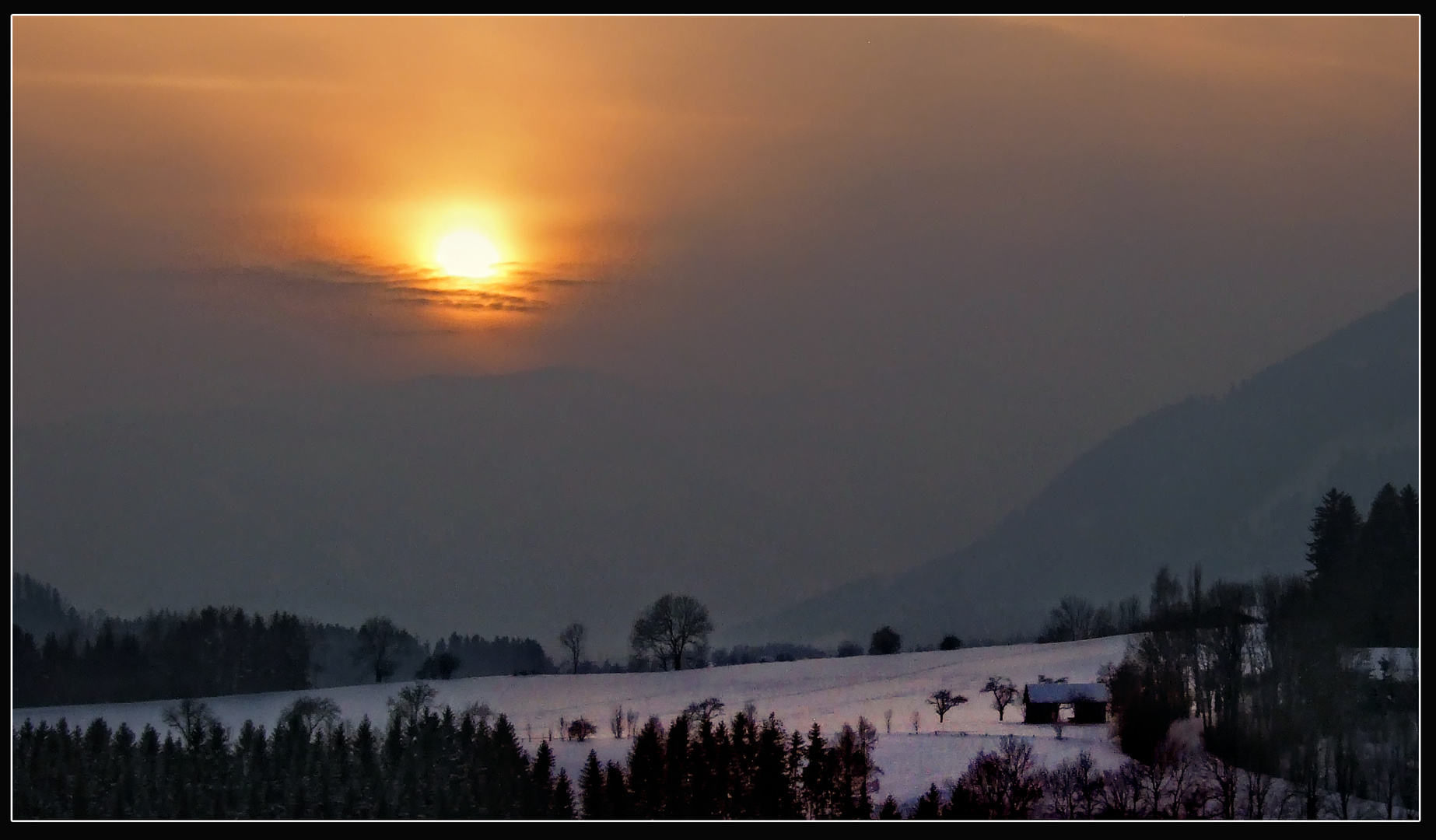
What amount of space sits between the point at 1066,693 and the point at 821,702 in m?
9.29

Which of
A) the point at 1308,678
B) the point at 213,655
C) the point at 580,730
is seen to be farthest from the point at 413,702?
the point at 1308,678

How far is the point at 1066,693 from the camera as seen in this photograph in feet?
196

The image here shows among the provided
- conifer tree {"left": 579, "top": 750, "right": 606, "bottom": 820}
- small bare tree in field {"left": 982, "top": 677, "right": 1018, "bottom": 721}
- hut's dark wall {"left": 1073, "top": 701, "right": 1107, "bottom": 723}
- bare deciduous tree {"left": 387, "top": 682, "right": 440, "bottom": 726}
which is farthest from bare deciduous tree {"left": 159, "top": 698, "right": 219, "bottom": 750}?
hut's dark wall {"left": 1073, "top": 701, "right": 1107, "bottom": 723}

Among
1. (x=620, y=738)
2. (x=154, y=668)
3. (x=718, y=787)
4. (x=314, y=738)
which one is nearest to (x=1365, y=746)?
(x=718, y=787)

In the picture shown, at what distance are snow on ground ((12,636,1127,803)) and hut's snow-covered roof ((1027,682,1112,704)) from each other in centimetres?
87

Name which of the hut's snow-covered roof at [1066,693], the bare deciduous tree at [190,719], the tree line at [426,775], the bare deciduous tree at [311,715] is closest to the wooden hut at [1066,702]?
the hut's snow-covered roof at [1066,693]

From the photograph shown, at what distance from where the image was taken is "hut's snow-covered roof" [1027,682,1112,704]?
194 feet

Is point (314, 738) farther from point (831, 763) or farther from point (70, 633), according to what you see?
point (70, 633)

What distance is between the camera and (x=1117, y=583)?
273 feet

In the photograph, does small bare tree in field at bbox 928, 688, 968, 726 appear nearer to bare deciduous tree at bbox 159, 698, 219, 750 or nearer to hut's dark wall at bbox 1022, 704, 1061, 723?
hut's dark wall at bbox 1022, 704, 1061, 723

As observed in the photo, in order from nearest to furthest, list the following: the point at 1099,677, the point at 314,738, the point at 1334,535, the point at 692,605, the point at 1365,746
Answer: the point at 1365,746 < the point at 314,738 < the point at 1099,677 < the point at 1334,535 < the point at 692,605

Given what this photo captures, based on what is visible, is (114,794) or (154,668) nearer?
(114,794)

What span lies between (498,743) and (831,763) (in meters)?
10.3

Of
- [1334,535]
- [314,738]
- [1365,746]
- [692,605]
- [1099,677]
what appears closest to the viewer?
[1365,746]
